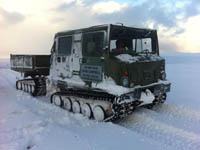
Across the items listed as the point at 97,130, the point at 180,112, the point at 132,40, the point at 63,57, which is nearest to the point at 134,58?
the point at 132,40

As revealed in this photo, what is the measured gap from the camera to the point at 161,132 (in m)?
5.06

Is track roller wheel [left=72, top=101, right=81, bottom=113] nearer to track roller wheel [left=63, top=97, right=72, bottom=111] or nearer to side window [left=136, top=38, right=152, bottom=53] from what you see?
track roller wheel [left=63, top=97, right=72, bottom=111]

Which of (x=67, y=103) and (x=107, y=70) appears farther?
(x=67, y=103)

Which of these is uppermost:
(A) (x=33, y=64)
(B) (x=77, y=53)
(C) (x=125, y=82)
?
(B) (x=77, y=53)

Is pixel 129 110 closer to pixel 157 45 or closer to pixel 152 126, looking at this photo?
pixel 152 126

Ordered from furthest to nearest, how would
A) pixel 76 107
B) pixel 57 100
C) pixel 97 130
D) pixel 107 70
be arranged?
pixel 57 100 < pixel 76 107 < pixel 107 70 < pixel 97 130

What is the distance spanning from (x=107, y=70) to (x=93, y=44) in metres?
0.94

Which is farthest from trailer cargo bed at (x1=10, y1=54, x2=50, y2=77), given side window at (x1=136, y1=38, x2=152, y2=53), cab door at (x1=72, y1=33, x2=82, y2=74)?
side window at (x1=136, y1=38, x2=152, y2=53)

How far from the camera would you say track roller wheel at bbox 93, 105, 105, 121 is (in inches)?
228

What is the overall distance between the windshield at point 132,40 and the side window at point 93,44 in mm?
345

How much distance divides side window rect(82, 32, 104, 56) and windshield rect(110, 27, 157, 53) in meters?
0.34

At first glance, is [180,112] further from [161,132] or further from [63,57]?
[63,57]

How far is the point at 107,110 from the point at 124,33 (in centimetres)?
233

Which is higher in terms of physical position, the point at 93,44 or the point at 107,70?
the point at 93,44
